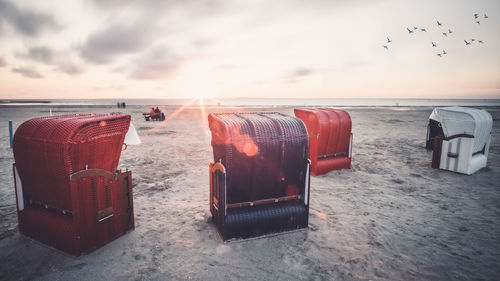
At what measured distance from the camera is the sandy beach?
162 inches

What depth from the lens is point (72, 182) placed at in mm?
4184

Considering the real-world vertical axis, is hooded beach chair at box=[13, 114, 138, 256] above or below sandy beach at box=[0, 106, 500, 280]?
above

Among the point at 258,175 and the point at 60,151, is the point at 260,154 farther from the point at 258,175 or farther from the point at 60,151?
the point at 60,151

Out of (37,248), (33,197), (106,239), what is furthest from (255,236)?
(33,197)

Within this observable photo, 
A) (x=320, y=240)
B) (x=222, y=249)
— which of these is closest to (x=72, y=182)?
(x=222, y=249)

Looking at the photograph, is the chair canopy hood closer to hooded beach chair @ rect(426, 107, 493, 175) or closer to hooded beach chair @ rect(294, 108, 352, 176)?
hooded beach chair @ rect(426, 107, 493, 175)

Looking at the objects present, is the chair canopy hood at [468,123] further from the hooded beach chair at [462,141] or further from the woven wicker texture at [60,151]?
the woven wicker texture at [60,151]

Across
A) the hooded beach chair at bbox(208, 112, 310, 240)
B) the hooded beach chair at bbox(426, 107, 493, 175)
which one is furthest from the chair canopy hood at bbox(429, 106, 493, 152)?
the hooded beach chair at bbox(208, 112, 310, 240)

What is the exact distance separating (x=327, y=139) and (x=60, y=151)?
25.7ft

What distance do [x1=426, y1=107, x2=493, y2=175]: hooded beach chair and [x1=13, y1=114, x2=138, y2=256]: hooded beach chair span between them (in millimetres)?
10868

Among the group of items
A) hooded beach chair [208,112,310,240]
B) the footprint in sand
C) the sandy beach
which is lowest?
the footprint in sand

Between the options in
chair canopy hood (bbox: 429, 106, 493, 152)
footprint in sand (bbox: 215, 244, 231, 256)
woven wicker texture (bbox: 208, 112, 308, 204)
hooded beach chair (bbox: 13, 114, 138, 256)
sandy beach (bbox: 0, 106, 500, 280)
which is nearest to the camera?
sandy beach (bbox: 0, 106, 500, 280)

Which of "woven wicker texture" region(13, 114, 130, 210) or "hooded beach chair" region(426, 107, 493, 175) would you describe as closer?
"woven wicker texture" region(13, 114, 130, 210)

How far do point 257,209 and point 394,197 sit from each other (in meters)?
4.54
